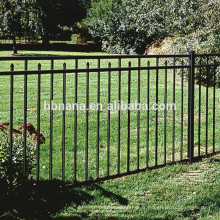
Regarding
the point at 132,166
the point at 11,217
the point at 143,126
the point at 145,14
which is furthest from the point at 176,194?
the point at 145,14

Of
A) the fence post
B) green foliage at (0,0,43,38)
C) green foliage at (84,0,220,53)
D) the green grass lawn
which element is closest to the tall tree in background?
green foliage at (84,0,220,53)

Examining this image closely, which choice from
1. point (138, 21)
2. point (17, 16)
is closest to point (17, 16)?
point (17, 16)

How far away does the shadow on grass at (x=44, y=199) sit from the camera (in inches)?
145

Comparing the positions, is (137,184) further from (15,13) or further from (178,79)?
(15,13)

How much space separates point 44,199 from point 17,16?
21.1 metres

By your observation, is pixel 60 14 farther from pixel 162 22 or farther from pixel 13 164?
pixel 13 164

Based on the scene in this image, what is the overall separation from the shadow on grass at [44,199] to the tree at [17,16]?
1986 centimetres

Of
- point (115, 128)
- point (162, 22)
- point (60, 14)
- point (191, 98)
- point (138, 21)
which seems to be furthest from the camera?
point (60, 14)

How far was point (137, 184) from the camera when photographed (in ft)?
14.7

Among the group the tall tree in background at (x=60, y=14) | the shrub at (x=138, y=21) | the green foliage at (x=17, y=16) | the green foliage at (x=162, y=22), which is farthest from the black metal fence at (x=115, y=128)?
the tall tree in background at (x=60, y=14)

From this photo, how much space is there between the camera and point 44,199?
157 inches

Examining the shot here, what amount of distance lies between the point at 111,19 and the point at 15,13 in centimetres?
611

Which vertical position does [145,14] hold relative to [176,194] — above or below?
above

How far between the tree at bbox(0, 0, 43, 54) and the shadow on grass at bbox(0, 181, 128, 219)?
782 inches
